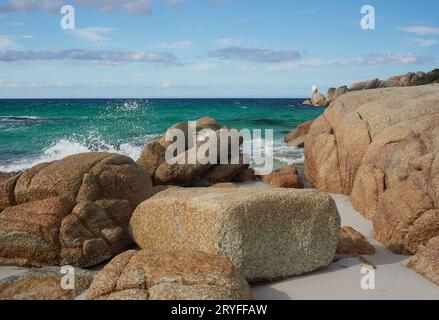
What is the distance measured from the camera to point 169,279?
4.44m

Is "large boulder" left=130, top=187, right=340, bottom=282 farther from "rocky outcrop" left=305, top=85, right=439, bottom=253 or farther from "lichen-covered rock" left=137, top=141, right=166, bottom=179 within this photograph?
"lichen-covered rock" left=137, top=141, right=166, bottom=179

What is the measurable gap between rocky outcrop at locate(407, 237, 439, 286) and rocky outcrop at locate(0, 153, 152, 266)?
12.7ft

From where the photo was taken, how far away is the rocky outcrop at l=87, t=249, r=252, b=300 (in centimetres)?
429

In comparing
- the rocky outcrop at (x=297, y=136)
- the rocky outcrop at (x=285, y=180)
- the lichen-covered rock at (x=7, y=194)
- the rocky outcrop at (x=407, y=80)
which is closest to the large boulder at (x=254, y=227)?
the lichen-covered rock at (x=7, y=194)

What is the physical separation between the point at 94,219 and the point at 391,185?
4768mm

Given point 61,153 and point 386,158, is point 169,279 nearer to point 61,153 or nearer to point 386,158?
point 386,158

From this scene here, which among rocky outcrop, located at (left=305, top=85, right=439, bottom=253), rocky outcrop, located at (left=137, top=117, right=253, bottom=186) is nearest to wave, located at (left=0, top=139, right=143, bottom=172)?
rocky outcrop, located at (left=137, top=117, right=253, bottom=186)

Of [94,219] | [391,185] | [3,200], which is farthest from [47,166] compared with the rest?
[391,185]

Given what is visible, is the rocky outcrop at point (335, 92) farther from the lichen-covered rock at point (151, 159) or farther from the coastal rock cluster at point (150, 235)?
the coastal rock cluster at point (150, 235)

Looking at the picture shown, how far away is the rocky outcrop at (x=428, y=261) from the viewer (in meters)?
5.58

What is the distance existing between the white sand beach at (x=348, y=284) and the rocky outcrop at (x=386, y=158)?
2.53ft

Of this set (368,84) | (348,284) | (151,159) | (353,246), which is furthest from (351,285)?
(368,84)

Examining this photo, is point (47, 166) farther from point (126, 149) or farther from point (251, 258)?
point (126, 149)

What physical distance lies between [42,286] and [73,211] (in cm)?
140
